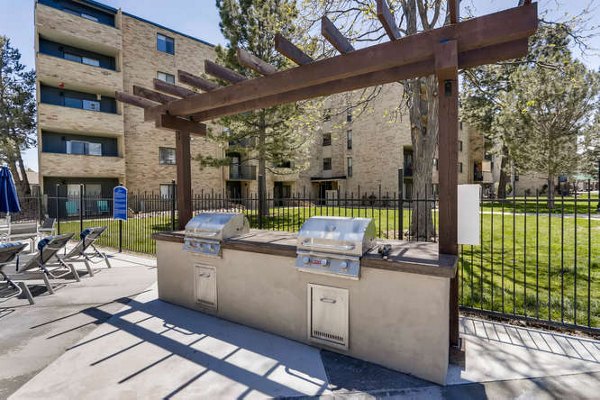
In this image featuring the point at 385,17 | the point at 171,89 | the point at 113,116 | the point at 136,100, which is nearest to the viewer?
the point at 385,17

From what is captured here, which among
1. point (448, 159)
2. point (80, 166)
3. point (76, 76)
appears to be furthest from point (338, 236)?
point (76, 76)

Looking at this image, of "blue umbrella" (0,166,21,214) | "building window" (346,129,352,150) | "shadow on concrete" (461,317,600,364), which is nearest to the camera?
"shadow on concrete" (461,317,600,364)

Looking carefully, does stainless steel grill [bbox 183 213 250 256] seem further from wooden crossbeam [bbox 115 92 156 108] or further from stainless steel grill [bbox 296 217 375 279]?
wooden crossbeam [bbox 115 92 156 108]

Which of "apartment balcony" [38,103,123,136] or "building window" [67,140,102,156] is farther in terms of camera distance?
"building window" [67,140,102,156]

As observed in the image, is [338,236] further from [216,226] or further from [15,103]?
[15,103]

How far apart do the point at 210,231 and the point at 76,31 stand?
22148 millimetres

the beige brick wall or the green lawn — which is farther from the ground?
the beige brick wall

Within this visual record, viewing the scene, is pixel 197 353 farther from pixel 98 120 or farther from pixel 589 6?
pixel 98 120

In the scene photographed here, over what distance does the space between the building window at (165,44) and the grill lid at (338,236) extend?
82.4ft

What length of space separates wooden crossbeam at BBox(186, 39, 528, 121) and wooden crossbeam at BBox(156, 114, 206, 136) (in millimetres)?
687

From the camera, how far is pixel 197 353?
3422 millimetres

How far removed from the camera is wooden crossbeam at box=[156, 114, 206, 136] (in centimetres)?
513

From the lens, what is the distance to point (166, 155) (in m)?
23.5

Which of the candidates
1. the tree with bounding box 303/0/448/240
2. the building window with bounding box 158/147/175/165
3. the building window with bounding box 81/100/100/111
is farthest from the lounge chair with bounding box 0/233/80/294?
the building window with bounding box 81/100/100/111
